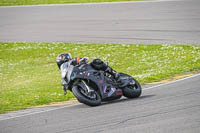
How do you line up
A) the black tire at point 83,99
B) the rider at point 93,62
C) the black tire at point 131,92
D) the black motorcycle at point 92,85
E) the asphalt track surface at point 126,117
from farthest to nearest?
1. the black tire at point 131,92
2. the rider at point 93,62
3. the black motorcycle at point 92,85
4. the black tire at point 83,99
5. the asphalt track surface at point 126,117

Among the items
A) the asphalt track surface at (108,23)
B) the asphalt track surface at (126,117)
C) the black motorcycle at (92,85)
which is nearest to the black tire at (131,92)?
the black motorcycle at (92,85)

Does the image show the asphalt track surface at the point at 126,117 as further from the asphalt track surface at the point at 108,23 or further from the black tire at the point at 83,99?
the asphalt track surface at the point at 108,23

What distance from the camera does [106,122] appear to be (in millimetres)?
8438

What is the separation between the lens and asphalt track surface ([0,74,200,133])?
7.84 meters

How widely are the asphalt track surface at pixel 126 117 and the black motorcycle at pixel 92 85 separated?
20 centimetres

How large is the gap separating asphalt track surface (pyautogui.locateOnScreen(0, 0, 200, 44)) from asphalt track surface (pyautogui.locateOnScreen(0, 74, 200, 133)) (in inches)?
443

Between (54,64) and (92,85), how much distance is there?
9.52m

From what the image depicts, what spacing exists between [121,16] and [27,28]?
6099 millimetres

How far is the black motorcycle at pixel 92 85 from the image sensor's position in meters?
10.3

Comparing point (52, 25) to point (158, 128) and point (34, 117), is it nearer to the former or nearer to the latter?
point (34, 117)

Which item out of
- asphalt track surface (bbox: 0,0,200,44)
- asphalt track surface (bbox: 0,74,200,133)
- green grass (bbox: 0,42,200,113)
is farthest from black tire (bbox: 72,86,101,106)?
asphalt track surface (bbox: 0,0,200,44)

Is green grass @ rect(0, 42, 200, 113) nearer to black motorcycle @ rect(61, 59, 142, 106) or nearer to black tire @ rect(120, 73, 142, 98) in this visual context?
black motorcycle @ rect(61, 59, 142, 106)

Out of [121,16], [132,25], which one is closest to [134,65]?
[132,25]

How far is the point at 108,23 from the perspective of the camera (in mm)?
28500
